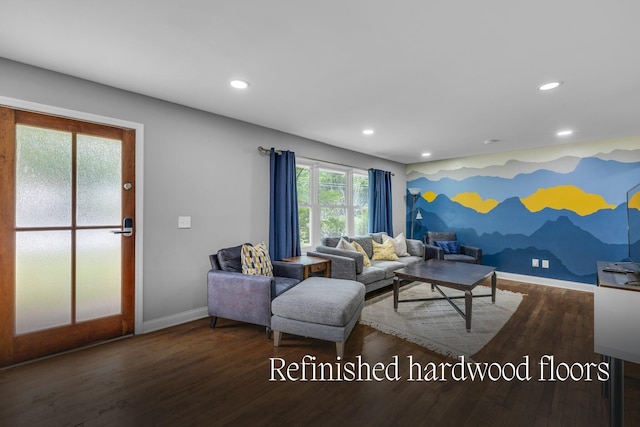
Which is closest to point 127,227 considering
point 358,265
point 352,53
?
point 352,53

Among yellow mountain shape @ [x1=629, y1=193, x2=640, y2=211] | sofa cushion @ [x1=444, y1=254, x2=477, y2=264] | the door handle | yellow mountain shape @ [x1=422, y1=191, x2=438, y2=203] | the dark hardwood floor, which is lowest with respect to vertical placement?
the dark hardwood floor

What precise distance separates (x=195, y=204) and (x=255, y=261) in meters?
0.95

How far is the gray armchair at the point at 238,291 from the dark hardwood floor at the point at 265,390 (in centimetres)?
23

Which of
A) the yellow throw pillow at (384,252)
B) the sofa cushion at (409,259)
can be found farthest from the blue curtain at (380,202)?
the sofa cushion at (409,259)

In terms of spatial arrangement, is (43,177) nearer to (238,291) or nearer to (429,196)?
(238,291)

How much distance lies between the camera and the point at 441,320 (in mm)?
3240

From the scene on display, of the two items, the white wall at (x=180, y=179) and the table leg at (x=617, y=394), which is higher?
the white wall at (x=180, y=179)

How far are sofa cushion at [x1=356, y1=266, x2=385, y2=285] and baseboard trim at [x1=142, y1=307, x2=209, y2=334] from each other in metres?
1.98

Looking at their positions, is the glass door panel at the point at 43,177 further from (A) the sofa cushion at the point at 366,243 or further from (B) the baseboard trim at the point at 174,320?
(A) the sofa cushion at the point at 366,243

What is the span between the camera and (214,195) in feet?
11.4

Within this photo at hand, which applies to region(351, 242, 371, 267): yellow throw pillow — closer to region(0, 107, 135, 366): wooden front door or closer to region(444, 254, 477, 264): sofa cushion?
region(444, 254, 477, 264): sofa cushion

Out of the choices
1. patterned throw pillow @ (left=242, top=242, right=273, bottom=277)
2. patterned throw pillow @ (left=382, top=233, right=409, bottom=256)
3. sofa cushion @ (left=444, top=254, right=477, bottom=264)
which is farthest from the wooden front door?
sofa cushion @ (left=444, top=254, right=477, bottom=264)

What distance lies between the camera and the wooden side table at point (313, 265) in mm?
3465

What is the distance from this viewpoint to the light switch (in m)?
3.18
